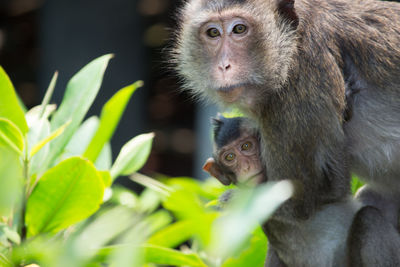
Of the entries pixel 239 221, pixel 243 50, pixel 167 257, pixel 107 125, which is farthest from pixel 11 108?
pixel 239 221

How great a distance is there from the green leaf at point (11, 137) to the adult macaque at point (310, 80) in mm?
1028

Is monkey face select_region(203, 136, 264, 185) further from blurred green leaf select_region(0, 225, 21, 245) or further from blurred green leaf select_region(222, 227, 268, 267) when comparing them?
blurred green leaf select_region(0, 225, 21, 245)

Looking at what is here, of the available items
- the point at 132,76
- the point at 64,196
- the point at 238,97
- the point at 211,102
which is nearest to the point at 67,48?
the point at 132,76

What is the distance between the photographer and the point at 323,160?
2.84 m

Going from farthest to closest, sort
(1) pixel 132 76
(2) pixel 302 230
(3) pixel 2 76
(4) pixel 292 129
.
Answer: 1. (1) pixel 132 76
2. (2) pixel 302 230
3. (4) pixel 292 129
4. (3) pixel 2 76

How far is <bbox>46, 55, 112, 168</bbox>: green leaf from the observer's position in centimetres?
255

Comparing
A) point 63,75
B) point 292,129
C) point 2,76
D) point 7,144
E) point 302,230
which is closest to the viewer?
point 7,144

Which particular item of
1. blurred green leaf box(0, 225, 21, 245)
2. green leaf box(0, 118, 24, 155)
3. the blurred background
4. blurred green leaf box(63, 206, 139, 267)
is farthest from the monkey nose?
the blurred background

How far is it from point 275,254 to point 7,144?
173 cm

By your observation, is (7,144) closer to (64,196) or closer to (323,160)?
(64,196)

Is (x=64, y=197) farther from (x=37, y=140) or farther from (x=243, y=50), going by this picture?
(x=243, y=50)

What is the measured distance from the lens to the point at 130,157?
272 cm

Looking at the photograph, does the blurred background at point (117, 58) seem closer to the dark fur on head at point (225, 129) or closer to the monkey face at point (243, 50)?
the dark fur on head at point (225, 129)

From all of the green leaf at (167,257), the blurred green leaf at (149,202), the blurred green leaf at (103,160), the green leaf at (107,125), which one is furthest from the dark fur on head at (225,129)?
the green leaf at (167,257)
